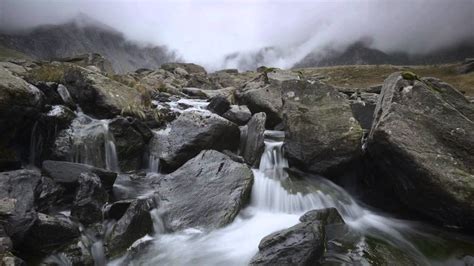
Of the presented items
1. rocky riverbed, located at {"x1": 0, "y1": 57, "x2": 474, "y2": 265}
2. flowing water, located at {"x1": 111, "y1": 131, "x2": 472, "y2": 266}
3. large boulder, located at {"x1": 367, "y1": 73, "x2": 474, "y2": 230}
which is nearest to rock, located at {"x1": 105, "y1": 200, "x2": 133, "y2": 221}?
rocky riverbed, located at {"x1": 0, "y1": 57, "x2": 474, "y2": 265}

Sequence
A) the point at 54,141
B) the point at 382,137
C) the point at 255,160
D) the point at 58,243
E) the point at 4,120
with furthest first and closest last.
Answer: the point at 255,160
the point at 54,141
the point at 4,120
the point at 382,137
the point at 58,243

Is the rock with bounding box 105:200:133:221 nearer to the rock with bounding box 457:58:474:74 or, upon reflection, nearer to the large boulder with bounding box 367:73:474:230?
the large boulder with bounding box 367:73:474:230

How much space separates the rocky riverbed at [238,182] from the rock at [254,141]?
0.31 feet

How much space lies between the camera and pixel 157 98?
30.8 m

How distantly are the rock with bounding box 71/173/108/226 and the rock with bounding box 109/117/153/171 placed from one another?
4389 mm

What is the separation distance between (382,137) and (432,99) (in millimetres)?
3021

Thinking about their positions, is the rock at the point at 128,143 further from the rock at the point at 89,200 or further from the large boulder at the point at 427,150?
the large boulder at the point at 427,150

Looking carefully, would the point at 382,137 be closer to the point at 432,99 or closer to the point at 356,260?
the point at 432,99

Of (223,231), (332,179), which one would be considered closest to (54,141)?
(223,231)

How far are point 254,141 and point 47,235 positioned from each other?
1110 cm

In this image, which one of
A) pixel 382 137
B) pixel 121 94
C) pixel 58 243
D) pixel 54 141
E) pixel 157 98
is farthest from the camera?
pixel 157 98

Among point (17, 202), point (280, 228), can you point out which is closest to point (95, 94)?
point (17, 202)

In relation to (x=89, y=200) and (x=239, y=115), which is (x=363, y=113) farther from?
(x=89, y=200)

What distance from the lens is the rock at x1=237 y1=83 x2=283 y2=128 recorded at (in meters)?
25.0
